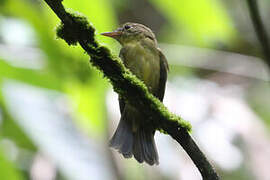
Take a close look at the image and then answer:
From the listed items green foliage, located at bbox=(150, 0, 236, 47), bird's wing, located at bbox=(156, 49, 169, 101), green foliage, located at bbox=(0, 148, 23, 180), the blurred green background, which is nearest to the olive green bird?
bird's wing, located at bbox=(156, 49, 169, 101)

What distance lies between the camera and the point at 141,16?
6.78 metres

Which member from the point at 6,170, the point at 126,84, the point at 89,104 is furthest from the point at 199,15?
the point at 6,170

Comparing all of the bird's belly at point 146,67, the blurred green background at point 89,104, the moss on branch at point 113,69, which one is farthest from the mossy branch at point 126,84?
the bird's belly at point 146,67

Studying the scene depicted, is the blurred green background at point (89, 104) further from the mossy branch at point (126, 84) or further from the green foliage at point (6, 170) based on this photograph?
the mossy branch at point (126, 84)

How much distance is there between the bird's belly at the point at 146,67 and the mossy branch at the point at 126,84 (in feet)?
5.23

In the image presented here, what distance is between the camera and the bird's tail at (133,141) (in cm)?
300

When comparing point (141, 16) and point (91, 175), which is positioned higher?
point (141, 16)

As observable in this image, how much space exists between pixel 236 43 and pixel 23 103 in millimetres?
4051

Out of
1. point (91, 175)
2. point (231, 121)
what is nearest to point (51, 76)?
point (91, 175)

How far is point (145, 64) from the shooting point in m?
3.58

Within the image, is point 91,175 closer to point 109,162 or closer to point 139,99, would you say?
point 109,162

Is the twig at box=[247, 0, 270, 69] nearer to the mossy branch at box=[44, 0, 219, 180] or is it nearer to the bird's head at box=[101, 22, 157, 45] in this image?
the mossy branch at box=[44, 0, 219, 180]

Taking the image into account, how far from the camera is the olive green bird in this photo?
3061 mm

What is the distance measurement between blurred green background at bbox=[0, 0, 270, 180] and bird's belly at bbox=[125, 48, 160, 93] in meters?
0.21
